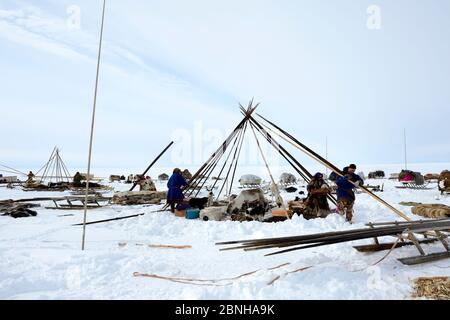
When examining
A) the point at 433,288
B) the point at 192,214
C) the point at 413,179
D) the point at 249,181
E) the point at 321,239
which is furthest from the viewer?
the point at 249,181

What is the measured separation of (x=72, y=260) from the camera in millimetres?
3779

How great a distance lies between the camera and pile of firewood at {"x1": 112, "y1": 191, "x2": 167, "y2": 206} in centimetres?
1212

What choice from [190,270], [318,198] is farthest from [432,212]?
[190,270]

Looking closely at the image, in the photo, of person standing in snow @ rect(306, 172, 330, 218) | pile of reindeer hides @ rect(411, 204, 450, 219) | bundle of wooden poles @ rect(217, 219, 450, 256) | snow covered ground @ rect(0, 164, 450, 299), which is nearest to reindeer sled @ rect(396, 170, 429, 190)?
pile of reindeer hides @ rect(411, 204, 450, 219)

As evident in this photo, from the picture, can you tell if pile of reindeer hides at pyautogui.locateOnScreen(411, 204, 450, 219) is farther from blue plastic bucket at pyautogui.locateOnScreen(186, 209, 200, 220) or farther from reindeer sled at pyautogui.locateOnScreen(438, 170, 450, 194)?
reindeer sled at pyautogui.locateOnScreen(438, 170, 450, 194)

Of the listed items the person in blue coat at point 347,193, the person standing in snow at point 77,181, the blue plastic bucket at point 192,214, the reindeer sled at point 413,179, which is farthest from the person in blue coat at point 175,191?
the reindeer sled at point 413,179

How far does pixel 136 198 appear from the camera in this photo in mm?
12375

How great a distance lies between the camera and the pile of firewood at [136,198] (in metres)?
12.1

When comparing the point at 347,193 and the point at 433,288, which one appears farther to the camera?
the point at 347,193

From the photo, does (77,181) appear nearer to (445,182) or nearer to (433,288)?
(433,288)

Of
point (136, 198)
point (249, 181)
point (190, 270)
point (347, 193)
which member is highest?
point (249, 181)

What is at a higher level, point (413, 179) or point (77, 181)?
point (413, 179)

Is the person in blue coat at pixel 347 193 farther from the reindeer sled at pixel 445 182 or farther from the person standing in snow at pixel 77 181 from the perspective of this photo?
the person standing in snow at pixel 77 181

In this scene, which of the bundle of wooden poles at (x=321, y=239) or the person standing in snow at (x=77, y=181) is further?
the person standing in snow at (x=77, y=181)
